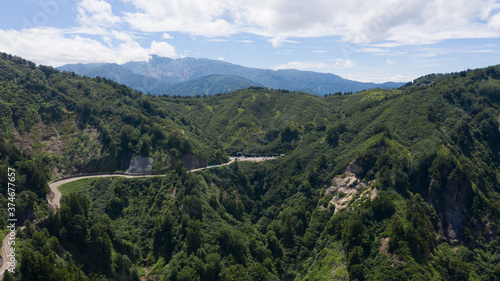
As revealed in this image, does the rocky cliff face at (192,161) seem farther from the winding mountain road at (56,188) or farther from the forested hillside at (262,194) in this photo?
the forested hillside at (262,194)

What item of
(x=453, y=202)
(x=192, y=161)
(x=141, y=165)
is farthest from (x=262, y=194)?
(x=453, y=202)

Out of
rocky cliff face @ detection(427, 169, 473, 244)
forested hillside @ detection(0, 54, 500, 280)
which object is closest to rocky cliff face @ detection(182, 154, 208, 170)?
forested hillside @ detection(0, 54, 500, 280)

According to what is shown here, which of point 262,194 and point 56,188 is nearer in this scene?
point 56,188

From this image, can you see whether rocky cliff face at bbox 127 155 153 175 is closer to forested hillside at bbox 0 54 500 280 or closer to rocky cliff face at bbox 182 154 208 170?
forested hillside at bbox 0 54 500 280

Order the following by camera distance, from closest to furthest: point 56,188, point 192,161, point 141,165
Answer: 1. point 56,188
2. point 141,165
3. point 192,161

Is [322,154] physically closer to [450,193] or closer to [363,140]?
[363,140]

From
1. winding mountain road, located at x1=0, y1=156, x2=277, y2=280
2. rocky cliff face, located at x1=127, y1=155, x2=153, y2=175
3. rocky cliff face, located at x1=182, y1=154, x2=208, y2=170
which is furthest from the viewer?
rocky cliff face, located at x1=182, y1=154, x2=208, y2=170

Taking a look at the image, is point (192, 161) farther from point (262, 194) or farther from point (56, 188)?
point (56, 188)

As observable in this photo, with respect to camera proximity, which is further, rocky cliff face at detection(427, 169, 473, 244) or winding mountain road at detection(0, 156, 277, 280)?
rocky cliff face at detection(427, 169, 473, 244)

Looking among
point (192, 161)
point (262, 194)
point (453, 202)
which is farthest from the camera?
point (262, 194)
